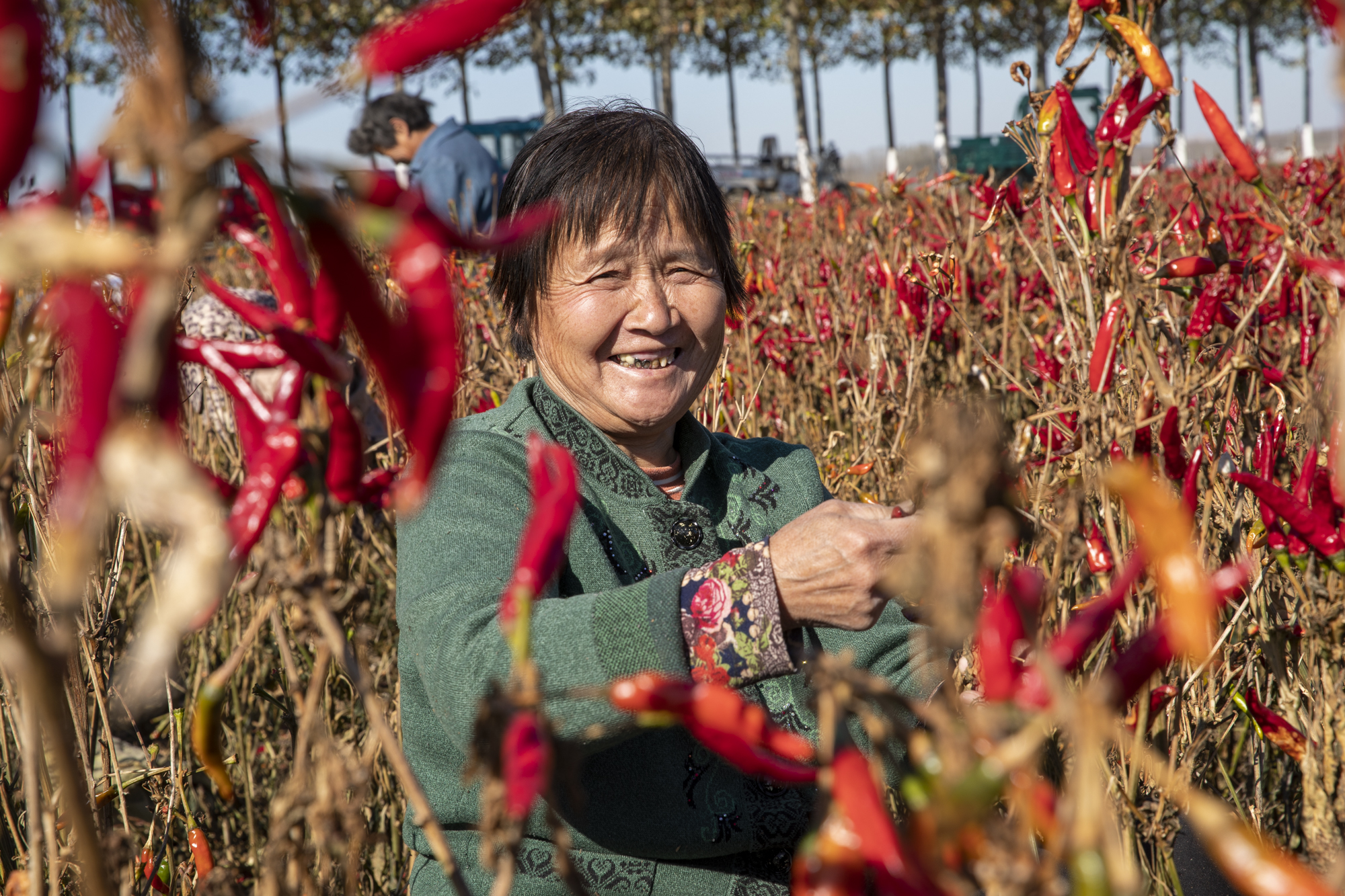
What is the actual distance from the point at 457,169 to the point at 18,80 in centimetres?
417

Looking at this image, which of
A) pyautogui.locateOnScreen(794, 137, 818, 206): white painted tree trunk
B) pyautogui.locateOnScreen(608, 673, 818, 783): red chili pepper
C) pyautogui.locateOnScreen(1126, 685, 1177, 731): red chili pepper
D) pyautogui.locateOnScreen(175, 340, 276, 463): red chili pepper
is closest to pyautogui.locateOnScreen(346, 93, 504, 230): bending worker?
pyautogui.locateOnScreen(1126, 685, 1177, 731): red chili pepper

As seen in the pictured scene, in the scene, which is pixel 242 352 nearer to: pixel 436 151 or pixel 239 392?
pixel 239 392

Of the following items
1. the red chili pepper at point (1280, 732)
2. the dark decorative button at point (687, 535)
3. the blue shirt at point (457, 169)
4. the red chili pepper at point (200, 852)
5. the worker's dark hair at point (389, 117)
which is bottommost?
the red chili pepper at point (200, 852)

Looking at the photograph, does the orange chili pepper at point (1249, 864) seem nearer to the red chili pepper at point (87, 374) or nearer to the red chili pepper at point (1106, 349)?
the red chili pepper at point (87, 374)

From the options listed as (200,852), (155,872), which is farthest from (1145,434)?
(155,872)

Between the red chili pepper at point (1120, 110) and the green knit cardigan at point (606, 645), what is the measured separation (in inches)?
21.0

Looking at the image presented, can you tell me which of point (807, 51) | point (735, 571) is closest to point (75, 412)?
point (735, 571)

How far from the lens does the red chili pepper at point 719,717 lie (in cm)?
45

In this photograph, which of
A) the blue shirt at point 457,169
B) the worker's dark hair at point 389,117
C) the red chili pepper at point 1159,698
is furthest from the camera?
the worker's dark hair at point 389,117

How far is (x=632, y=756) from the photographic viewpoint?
1.21 m

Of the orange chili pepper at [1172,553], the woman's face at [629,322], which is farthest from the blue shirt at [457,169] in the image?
the orange chili pepper at [1172,553]

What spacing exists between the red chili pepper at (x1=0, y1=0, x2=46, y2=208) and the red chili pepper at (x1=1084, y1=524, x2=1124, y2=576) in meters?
0.95

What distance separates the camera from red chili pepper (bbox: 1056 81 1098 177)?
1201mm

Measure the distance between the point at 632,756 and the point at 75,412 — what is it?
3.03 ft
